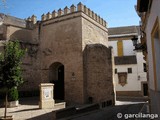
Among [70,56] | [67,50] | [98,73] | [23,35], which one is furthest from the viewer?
[23,35]

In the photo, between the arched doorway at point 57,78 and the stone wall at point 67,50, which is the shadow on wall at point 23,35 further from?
the arched doorway at point 57,78

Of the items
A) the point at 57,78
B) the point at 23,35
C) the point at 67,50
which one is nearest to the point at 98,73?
the point at 67,50

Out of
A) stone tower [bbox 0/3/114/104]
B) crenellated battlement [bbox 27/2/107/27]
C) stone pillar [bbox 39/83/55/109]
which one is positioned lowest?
stone pillar [bbox 39/83/55/109]

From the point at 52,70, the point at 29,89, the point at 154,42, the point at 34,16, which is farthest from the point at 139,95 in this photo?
the point at 154,42

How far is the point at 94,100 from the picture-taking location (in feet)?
43.4

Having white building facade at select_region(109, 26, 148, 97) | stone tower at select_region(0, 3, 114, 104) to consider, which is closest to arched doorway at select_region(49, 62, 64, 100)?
stone tower at select_region(0, 3, 114, 104)

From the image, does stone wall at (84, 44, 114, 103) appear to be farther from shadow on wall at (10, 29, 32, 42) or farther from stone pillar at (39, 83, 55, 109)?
shadow on wall at (10, 29, 32, 42)

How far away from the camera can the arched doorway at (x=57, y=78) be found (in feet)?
47.8

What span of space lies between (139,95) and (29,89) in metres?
13.4

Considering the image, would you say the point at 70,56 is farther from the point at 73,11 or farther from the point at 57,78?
the point at 73,11

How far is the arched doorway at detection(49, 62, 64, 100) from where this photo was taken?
14.6 metres

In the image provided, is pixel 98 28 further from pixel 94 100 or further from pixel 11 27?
pixel 11 27

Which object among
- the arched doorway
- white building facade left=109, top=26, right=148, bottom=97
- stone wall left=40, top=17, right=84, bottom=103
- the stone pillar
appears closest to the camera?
the stone pillar

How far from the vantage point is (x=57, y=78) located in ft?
50.4
